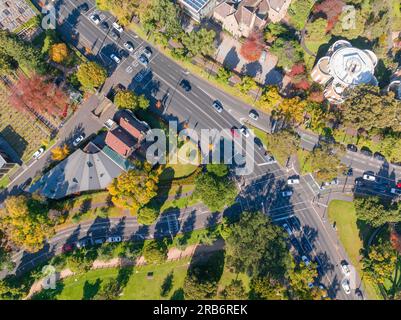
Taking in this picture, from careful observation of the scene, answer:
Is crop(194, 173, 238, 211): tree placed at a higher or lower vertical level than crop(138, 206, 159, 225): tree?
higher

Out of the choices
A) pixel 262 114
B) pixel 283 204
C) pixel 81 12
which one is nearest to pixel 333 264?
pixel 283 204

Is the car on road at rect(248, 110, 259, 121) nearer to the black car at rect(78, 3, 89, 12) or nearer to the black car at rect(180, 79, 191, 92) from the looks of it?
the black car at rect(180, 79, 191, 92)

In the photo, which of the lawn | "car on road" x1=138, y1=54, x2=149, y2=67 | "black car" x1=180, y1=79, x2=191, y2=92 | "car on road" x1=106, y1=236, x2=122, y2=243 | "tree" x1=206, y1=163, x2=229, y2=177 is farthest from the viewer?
"car on road" x1=138, y1=54, x2=149, y2=67

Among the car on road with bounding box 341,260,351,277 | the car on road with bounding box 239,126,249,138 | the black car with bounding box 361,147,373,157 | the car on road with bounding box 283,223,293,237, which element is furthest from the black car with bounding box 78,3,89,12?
the car on road with bounding box 341,260,351,277

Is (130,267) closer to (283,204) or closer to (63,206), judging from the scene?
(63,206)

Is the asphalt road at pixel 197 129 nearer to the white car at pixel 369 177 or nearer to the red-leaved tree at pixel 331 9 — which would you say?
the white car at pixel 369 177

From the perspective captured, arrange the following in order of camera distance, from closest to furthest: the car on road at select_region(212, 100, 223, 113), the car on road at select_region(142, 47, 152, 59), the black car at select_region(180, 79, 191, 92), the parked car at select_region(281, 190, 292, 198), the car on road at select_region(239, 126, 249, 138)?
the parked car at select_region(281, 190, 292, 198) < the car on road at select_region(239, 126, 249, 138) < the car on road at select_region(212, 100, 223, 113) < the black car at select_region(180, 79, 191, 92) < the car on road at select_region(142, 47, 152, 59)
